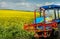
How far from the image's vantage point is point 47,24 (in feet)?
41.6

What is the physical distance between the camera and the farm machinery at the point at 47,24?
12.8 metres

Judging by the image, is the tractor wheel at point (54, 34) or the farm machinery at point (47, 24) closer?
the farm machinery at point (47, 24)

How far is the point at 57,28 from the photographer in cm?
1283

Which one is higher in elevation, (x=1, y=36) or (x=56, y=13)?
(x=56, y=13)

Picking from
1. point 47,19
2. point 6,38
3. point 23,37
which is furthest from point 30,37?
point 47,19

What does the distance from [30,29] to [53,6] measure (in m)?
1.72

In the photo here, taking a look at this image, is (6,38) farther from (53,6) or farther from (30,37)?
(53,6)

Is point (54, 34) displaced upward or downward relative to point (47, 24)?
downward

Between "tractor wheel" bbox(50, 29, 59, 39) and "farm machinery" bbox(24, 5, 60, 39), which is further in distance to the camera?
"tractor wheel" bbox(50, 29, 59, 39)

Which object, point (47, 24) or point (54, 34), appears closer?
point (47, 24)

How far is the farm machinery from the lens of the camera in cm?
1276

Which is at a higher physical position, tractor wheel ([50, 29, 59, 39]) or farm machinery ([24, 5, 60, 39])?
farm machinery ([24, 5, 60, 39])

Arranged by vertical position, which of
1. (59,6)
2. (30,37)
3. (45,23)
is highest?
(59,6)

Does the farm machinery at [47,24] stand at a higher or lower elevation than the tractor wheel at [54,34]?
higher
